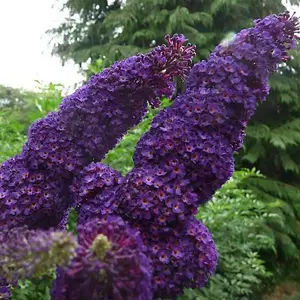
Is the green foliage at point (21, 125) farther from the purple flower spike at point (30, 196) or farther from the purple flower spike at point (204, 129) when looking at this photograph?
the purple flower spike at point (204, 129)

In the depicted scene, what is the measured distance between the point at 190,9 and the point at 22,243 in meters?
6.93

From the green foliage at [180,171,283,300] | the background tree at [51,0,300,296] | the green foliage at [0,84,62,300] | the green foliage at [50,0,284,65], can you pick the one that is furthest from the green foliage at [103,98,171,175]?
the green foliage at [50,0,284,65]

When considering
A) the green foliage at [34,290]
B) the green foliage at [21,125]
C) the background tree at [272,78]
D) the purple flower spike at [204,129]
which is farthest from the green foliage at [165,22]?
the purple flower spike at [204,129]

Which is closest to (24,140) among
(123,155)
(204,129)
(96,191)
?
(123,155)

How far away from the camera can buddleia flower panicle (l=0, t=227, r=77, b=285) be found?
3.59ft

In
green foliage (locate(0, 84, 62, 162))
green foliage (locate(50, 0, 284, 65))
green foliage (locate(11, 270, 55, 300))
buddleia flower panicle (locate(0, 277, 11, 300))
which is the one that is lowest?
buddleia flower panicle (locate(0, 277, 11, 300))

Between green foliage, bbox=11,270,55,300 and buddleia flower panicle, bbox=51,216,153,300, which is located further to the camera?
green foliage, bbox=11,270,55,300

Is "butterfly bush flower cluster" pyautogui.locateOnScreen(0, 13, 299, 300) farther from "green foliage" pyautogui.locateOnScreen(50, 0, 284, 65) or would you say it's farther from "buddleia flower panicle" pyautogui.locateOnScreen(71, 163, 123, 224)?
"green foliage" pyautogui.locateOnScreen(50, 0, 284, 65)

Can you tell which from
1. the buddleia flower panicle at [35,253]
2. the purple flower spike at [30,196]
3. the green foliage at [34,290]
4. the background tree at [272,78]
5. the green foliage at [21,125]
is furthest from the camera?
the background tree at [272,78]

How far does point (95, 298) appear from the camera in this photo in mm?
1176

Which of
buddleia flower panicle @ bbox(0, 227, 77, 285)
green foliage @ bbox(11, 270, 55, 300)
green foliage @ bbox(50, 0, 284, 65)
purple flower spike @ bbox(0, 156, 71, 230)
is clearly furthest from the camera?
green foliage @ bbox(50, 0, 284, 65)

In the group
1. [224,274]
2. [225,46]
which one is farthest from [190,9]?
[225,46]

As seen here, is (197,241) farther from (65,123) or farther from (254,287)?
(254,287)

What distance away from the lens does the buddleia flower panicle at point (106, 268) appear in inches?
43.7
